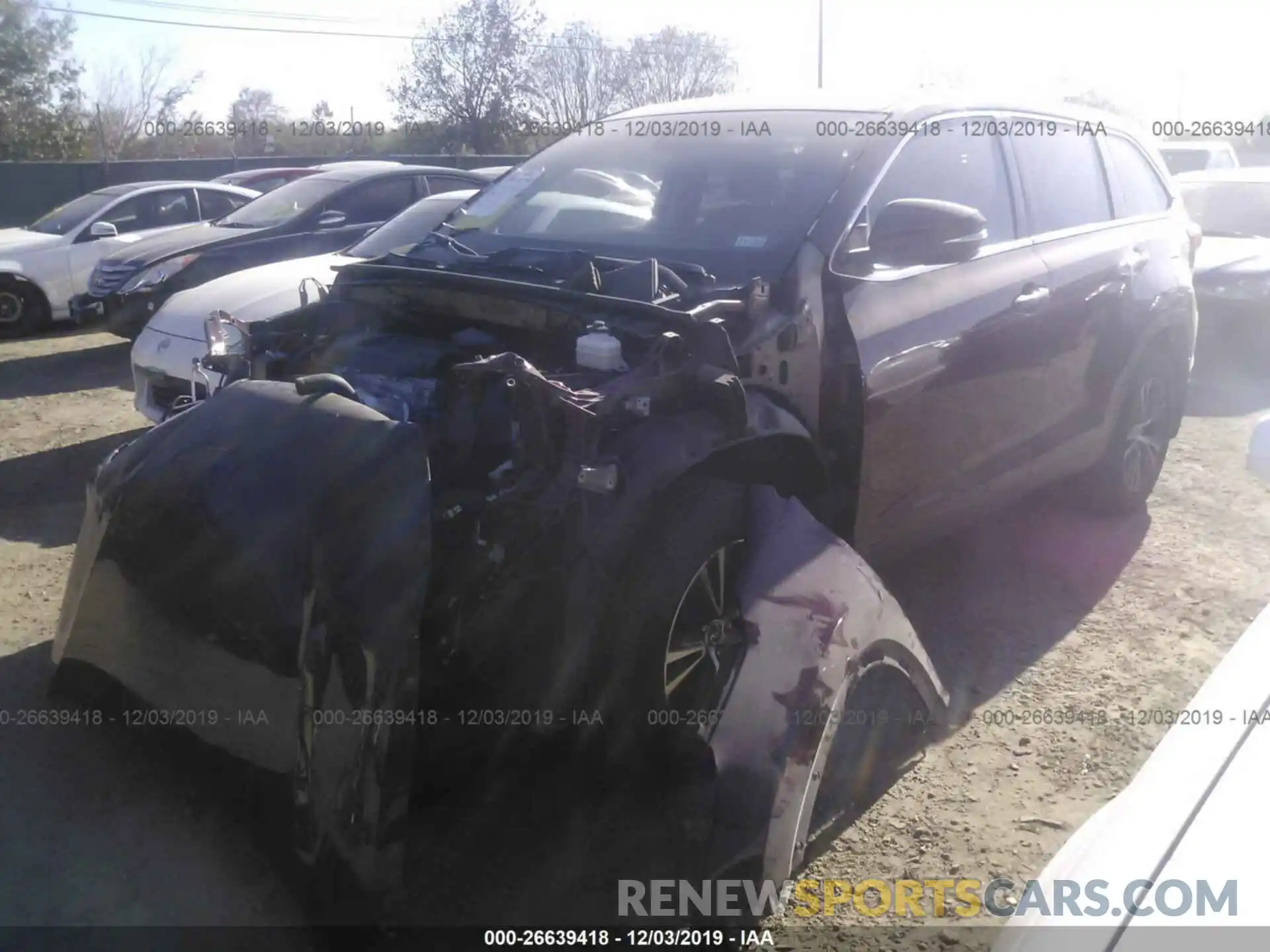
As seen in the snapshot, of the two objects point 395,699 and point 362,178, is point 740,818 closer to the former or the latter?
point 395,699

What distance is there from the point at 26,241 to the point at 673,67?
28799 millimetres

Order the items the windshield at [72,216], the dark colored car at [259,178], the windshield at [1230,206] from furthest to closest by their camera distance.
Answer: the dark colored car at [259,178] → the windshield at [72,216] → the windshield at [1230,206]

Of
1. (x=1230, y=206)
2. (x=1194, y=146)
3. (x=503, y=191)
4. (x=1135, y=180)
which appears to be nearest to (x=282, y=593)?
(x=503, y=191)

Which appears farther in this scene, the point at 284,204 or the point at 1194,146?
the point at 1194,146

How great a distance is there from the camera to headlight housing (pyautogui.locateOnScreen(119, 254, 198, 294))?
8586mm

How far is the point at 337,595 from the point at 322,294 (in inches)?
77.0

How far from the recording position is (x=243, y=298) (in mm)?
6715

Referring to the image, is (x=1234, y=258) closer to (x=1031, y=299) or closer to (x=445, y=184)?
(x=1031, y=299)

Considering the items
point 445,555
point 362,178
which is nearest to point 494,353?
point 445,555

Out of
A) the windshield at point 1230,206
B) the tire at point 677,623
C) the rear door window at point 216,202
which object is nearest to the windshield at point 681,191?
the tire at point 677,623

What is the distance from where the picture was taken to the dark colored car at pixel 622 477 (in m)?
2.68

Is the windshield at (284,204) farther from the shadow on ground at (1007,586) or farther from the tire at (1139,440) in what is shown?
the tire at (1139,440)

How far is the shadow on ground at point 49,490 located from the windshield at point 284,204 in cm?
285

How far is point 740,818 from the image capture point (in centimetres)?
275
